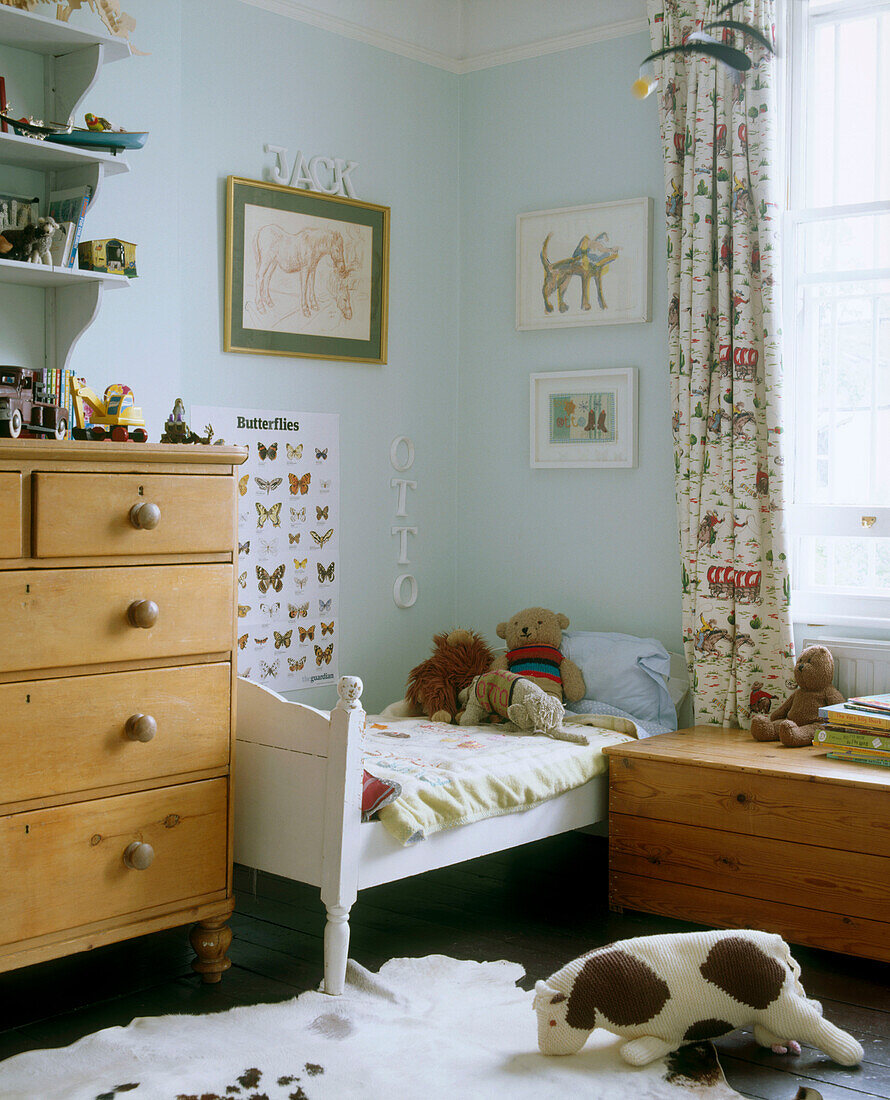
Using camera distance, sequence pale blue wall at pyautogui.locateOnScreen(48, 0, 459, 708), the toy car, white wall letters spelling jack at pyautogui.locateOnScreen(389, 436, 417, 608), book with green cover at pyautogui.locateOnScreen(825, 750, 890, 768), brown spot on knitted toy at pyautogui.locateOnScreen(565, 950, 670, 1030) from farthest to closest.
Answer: white wall letters spelling jack at pyautogui.locateOnScreen(389, 436, 417, 608)
pale blue wall at pyautogui.locateOnScreen(48, 0, 459, 708)
book with green cover at pyautogui.locateOnScreen(825, 750, 890, 768)
the toy car
brown spot on knitted toy at pyautogui.locateOnScreen(565, 950, 670, 1030)

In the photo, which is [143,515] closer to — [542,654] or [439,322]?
[542,654]

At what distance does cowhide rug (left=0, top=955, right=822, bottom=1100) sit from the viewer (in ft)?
7.04

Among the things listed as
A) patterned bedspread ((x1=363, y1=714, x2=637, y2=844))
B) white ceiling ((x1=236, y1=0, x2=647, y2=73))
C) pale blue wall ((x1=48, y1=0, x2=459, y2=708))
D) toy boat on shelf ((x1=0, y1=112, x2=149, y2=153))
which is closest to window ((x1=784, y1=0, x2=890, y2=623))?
white ceiling ((x1=236, y1=0, x2=647, y2=73))

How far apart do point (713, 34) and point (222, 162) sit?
56.9 inches

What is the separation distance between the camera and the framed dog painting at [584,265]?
3.80 meters

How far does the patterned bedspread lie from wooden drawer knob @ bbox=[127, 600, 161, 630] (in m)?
0.65

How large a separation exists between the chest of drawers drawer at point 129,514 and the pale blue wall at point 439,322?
0.66m

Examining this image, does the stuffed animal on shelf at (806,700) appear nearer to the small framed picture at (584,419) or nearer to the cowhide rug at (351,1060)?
the small framed picture at (584,419)

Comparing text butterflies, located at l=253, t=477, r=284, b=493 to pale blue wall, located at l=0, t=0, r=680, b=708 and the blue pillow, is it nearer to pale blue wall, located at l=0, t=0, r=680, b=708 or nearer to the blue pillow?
pale blue wall, located at l=0, t=0, r=680, b=708

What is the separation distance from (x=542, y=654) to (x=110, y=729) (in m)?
1.56

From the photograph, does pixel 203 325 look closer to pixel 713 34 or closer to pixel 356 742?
pixel 356 742

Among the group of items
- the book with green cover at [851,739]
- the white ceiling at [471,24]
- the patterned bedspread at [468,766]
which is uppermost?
the white ceiling at [471,24]

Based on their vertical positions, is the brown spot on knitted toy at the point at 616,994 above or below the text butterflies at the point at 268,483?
below

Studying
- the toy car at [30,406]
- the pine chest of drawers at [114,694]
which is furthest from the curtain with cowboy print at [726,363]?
the toy car at [30,406]
